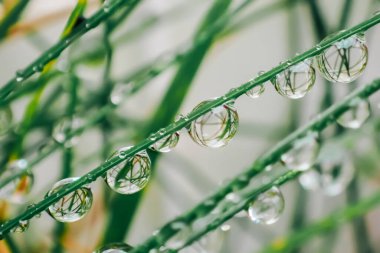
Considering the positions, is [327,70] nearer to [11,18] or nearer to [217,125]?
[217,125]

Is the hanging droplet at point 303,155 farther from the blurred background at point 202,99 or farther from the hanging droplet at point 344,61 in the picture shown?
the blurred background at point 202,99

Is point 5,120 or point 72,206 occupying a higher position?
point 5,120

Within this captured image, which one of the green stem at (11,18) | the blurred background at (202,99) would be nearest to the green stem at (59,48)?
the green stem at (11,18)

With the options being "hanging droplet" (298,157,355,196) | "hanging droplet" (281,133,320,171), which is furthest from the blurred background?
"hanging droplet" (281,133,320,171)

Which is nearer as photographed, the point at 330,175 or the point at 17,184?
the point at 17,184

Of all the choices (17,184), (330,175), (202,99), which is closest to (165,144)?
(17,184)

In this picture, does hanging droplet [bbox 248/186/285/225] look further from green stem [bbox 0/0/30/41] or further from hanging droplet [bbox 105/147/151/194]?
green stem [bbox 0/0/30/41]

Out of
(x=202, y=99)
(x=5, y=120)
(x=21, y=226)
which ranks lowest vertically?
(x=21, y=226)

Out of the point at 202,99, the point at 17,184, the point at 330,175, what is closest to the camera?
the point at 17,184
